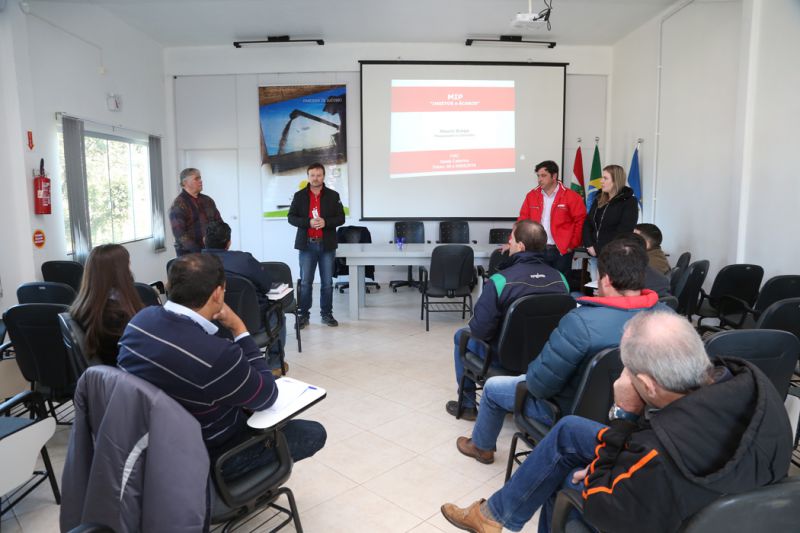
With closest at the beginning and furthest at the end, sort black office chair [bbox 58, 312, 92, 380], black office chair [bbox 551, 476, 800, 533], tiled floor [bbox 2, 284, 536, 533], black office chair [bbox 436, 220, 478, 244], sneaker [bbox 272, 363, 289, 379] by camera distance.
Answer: black office chair [bbox 551, 476, 800, 533], black office chair [bbox 58, 312, 92, 380], tiled floor [bbox 2, 284, 536, 533], sneaker [bbox 272, 363, 289, 379], black office chair [bbox 436, 220, 478, 244]

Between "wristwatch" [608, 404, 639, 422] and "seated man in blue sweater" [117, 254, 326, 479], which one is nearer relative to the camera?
"seated man in blue sweater" [117, 254, 326, 479]

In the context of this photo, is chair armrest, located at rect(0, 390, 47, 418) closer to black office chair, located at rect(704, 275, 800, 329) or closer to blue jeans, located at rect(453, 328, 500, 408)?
blue jeans, located at rect(453, 328, 500, 408)

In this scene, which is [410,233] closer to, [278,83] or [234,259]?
[278,83]

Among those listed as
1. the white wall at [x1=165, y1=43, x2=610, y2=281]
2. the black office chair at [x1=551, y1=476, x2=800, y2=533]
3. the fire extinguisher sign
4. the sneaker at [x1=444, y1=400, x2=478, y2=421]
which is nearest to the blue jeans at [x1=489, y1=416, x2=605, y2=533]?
the black office chair at [x1=551, y1=476, x2=800, y2=533]

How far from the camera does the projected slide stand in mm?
7945

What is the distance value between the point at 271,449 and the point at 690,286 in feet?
12.3

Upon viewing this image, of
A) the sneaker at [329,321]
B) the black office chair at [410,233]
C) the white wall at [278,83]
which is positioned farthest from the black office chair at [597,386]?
the white wall at [278,83]

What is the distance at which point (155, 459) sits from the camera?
152cm

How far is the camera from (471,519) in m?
2.13

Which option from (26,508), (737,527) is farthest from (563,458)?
(26,508)

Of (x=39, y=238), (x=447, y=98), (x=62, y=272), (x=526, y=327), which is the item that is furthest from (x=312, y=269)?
(x=447, y=98)

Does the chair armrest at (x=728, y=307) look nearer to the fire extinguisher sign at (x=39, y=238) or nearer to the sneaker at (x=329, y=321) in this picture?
the sneaker at (x=329, y=321)

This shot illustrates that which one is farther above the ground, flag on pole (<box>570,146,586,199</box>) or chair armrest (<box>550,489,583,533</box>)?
flag on pole (<box>570,146,586,199</box>)

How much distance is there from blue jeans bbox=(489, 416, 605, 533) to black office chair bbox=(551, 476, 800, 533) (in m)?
0.60
